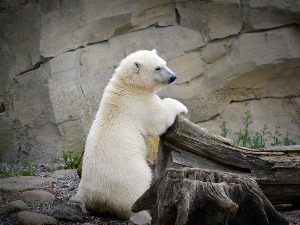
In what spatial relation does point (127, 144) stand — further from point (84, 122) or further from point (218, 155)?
point (84, 122)

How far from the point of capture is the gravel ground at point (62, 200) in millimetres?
4738

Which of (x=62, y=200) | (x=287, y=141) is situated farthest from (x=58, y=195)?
(x=287, y=141)

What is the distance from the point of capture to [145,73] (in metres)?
5.45

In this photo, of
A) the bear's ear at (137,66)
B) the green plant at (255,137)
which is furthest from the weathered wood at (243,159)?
the green plant at (255,137)

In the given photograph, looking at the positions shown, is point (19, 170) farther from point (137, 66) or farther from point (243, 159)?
point (243, 159)

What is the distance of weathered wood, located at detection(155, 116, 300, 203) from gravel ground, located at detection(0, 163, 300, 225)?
0.21 m

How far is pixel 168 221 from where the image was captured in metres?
3.77

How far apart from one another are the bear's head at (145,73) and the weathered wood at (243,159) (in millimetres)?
651

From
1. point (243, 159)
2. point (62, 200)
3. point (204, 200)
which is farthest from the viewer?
point (62, 200)

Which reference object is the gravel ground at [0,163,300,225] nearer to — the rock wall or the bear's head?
the rock wall

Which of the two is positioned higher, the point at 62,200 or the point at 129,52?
the point at 129,52

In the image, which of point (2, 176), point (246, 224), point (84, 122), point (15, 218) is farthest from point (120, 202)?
point (84, 122)

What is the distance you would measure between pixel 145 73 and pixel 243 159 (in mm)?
1333

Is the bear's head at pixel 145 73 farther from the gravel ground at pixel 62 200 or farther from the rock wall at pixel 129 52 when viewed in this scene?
the rock wall at pixel 129 52
